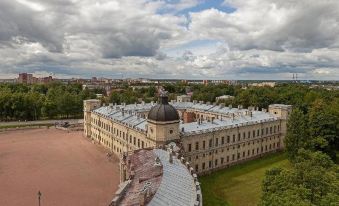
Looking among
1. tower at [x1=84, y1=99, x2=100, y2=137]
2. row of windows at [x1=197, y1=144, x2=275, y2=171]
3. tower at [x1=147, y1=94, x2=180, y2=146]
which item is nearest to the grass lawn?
row of windows at [x1=197, y1=144, x2=275, y2=171]

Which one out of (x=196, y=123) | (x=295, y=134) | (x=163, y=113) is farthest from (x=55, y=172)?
(x=295, y=134)

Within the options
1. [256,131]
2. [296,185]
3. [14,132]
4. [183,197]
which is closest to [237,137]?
[256,131]

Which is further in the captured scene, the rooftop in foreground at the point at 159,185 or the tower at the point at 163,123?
the tower at the point at 163,123

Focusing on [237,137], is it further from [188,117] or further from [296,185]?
[296,185]

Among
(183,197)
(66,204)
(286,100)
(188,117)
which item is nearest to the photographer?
(183,197)

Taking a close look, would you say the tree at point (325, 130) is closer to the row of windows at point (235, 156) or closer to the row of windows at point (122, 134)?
the row of windows at point (235, 156)

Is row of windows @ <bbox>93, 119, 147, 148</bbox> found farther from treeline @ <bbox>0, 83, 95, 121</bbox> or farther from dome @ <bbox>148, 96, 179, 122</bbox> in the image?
treeline @ <bbox>0, 83, 95, 121</bbox>

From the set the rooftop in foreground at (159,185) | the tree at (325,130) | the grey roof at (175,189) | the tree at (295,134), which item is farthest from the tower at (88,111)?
the grey roof at (175,189)
